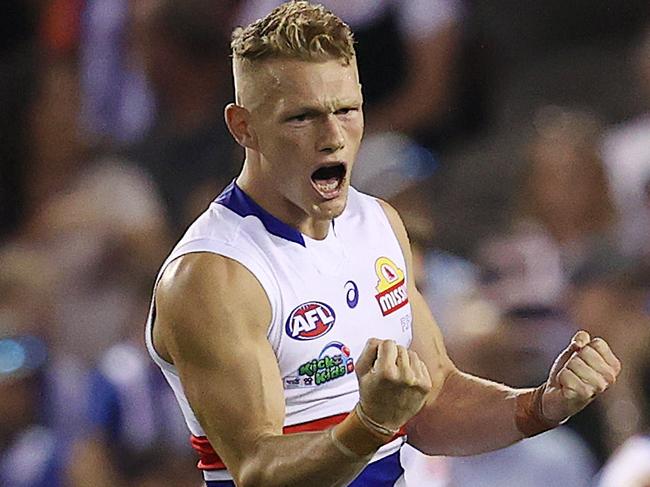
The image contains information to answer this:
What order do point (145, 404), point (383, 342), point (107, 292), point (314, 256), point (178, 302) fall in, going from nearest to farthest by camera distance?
1. point (383, 342)
2. point (178, 302)
3. point (314, 256)
4. point (145, 404)
5. point (107, 292)

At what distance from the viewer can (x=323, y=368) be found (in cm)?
255

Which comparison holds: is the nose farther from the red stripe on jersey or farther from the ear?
the red stripe on jersey

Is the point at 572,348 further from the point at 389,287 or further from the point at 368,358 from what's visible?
the point at 368,358

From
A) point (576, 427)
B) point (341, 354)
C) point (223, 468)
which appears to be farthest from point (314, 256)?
point (576, 427)

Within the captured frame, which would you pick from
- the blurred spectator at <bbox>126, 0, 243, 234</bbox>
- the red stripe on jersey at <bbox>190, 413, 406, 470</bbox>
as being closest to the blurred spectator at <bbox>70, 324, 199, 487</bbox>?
the blurred spectator at <bbox>126, 0, 243, 234</bbox>

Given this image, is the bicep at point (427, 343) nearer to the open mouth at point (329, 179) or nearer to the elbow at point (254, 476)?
the open mouth at point (329, 179)

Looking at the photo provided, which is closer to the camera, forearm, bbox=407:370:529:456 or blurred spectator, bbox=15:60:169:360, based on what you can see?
forearm, bbox=407:370:529:456

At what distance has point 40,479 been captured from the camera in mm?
4773

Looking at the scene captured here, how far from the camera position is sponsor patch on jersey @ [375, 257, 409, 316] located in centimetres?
268

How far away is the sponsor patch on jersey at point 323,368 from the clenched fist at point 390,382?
34cm

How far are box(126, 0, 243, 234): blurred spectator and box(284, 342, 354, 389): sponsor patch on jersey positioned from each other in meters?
2.60

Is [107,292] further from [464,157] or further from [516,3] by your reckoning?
[516,3]

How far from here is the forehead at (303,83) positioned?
2508mm

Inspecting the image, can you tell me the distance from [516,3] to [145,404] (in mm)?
1972
